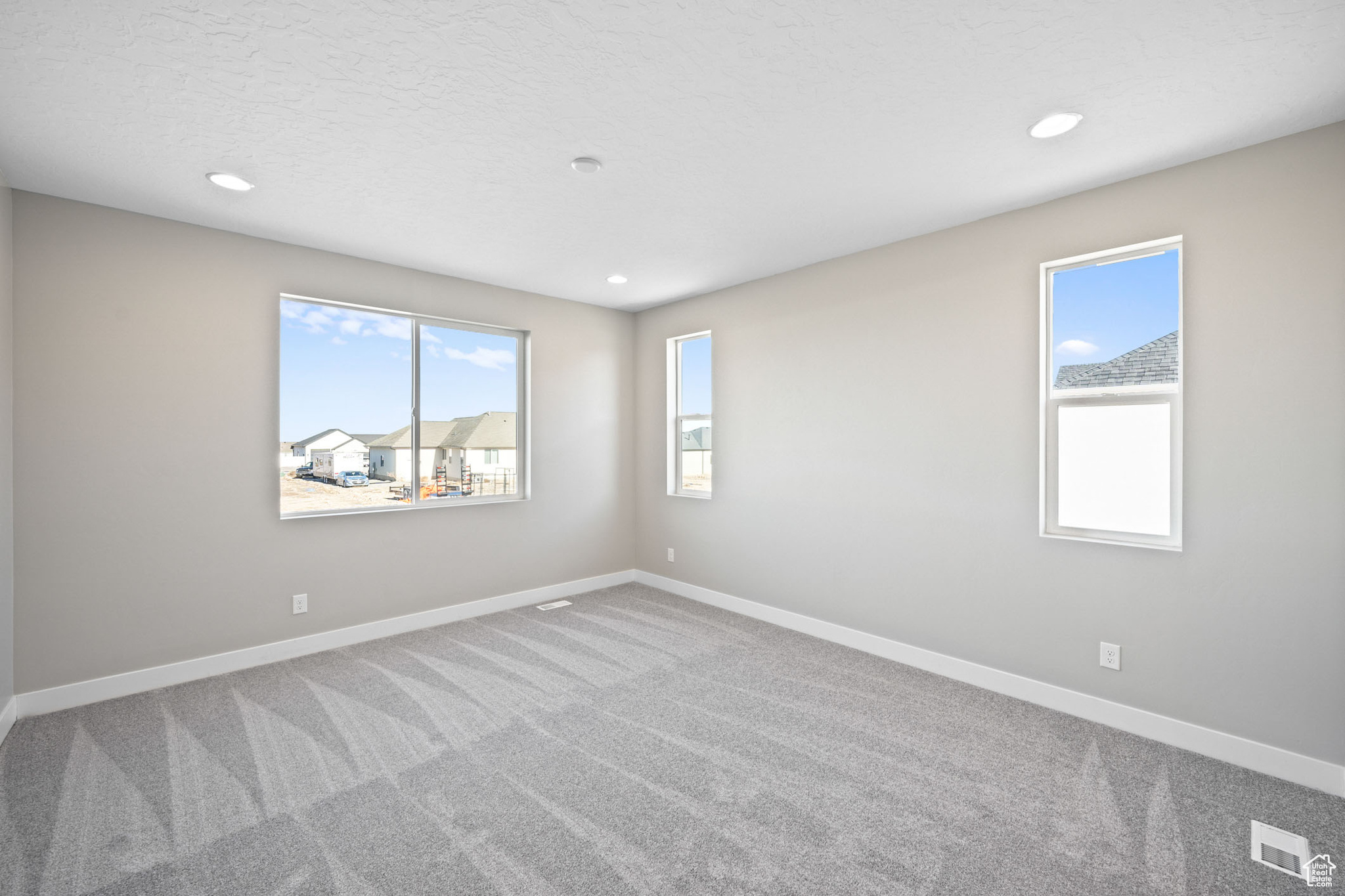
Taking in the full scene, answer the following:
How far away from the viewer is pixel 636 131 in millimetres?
2195

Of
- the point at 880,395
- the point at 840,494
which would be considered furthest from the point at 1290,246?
the point at 840,494

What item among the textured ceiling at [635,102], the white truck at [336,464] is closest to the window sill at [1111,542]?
the textured ceiling at [635,102]

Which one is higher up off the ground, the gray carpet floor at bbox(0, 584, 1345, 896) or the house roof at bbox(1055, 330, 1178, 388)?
the house roof at bbox(1055, 330, 1178, 388)

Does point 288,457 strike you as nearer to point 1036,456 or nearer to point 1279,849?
point 1036,456

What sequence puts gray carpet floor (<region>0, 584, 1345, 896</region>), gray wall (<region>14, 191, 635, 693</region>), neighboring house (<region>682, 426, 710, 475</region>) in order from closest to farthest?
gray carpet floor (<region>0, 584, 1345, 896</region>)
gray wall (<region>14, 191, 635, 693</region>)
neighboring house (<region>682, 426, 710, 475</region>)

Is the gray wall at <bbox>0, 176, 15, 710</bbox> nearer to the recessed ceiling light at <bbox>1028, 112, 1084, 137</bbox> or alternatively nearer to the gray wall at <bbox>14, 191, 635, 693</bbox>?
the gray wall at <bbox>14, 191, 635, 693</bbox>

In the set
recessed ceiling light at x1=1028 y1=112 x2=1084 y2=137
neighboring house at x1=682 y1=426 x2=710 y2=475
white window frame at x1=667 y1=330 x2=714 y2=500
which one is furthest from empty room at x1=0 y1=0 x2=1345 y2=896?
white window frame at x1=667 y1=330 x2=714 y2=500

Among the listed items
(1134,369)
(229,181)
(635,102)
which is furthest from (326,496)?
(1134,369)

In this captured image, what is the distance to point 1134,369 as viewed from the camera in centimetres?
264

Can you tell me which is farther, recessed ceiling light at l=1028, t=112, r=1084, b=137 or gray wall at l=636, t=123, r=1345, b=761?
gray wall at l=636, t=123, r=1345, b=761

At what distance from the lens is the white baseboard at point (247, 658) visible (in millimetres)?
2758

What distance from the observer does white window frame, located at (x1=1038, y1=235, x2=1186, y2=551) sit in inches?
98.1

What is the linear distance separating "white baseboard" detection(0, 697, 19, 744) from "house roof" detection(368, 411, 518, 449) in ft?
6.60

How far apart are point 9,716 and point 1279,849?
16.6 ft
